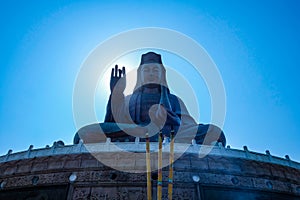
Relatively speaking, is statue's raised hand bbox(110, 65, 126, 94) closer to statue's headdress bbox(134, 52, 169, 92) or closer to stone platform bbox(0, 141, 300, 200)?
statue's headdress bbox(134, 52, 169, 92)

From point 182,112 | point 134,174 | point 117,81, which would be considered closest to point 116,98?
point 117,81

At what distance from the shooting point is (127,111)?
12086 millimetres

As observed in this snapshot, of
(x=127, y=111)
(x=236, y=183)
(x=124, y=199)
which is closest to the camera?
(x=124, y=199)

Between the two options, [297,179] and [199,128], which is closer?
[297,179]

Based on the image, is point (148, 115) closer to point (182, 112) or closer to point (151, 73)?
point (182, 112)

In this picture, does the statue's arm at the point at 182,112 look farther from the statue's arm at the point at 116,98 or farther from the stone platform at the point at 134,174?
the stone platform at the point at 134,174

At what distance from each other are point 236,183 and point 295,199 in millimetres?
1775

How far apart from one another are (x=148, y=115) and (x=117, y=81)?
2279mm

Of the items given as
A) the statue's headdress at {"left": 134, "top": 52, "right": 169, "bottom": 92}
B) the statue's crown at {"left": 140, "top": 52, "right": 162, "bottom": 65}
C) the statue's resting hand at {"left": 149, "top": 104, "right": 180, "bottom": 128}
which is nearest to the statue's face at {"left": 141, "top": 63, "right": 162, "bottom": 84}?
the statue's headdress at {"left": 134, "top": 52, "right": 169, "bottom": 92}

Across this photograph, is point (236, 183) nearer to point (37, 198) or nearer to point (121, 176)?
point (121, 176)

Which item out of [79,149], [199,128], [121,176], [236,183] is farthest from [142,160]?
[199,128]

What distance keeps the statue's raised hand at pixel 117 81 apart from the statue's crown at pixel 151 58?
7.18 ft

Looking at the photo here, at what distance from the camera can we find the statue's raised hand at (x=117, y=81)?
488 inches

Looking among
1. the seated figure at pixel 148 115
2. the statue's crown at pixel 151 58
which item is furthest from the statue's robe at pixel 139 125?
the statue's crown at pixel 151 58
